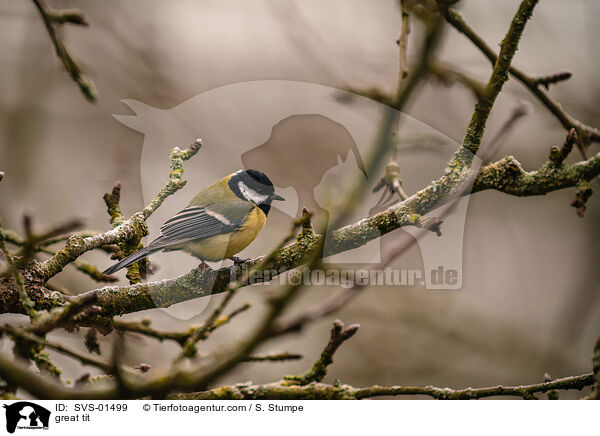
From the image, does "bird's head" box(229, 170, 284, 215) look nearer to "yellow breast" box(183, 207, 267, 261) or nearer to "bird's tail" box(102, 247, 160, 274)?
"yellow breast" box(183, 207, 267, 261)

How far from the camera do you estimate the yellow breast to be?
92cm

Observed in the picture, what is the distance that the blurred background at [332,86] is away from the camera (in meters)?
1.02

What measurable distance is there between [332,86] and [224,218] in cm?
39

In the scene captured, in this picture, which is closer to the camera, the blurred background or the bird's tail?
the bird's tail

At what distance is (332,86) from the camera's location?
1055 mm

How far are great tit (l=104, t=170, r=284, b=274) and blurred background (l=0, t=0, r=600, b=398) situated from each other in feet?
0.19

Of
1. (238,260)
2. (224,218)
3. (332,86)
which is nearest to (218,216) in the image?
(224,218)

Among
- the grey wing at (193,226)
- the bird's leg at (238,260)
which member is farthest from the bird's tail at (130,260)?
the bird's leg at (238,260)
